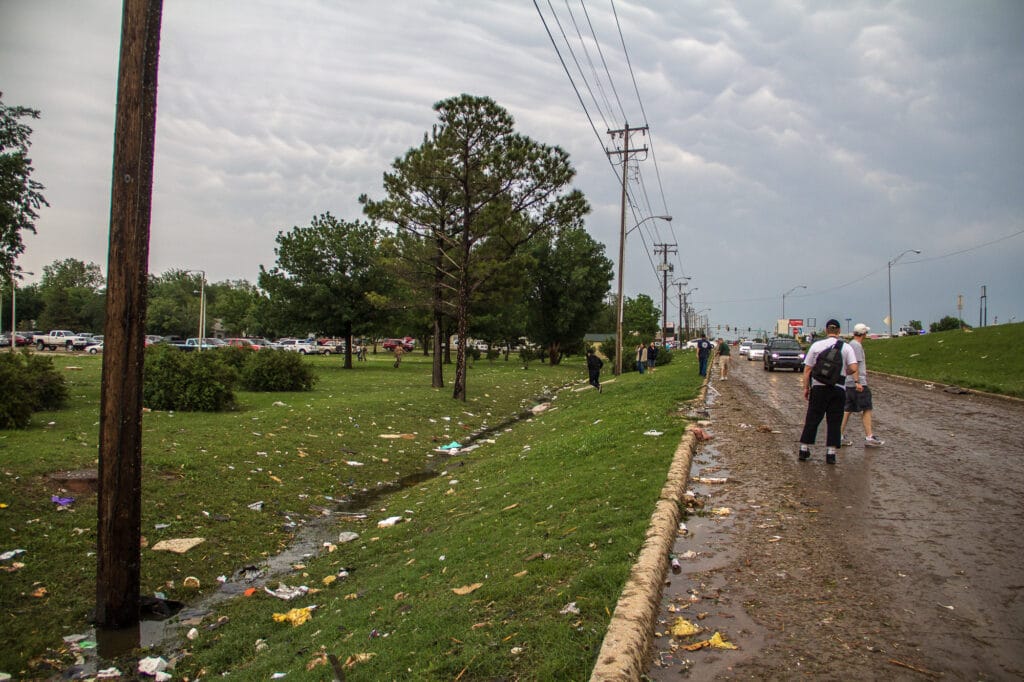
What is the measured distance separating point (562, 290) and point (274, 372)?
3132 cm

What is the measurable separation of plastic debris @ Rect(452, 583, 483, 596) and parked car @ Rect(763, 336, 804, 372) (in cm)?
3298

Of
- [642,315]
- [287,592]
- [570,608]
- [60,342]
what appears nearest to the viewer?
[570,608]

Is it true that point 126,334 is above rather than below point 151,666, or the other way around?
above

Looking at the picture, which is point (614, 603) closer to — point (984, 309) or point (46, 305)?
point (984, 309)

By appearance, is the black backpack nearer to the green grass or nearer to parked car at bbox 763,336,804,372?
the green grass

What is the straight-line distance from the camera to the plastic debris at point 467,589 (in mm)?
4652

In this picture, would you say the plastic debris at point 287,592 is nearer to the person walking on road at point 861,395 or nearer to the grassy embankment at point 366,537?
the grassy embankment at point 366,537

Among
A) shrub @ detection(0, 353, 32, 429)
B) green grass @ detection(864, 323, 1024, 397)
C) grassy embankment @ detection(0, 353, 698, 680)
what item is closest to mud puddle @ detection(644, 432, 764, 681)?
grassy embankment @ detection(0, 353, 698, 680)

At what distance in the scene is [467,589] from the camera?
15.4ft

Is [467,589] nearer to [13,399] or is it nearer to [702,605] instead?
[702,605]

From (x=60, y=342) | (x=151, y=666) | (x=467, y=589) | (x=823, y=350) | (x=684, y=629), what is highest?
(x=823, y=350)

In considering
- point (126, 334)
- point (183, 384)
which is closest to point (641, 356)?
point (183, 384)

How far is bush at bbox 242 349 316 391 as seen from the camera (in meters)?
20.8

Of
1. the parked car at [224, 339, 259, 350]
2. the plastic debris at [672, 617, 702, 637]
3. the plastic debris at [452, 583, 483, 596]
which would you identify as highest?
the parked car at [224, 339, 259, 350]
